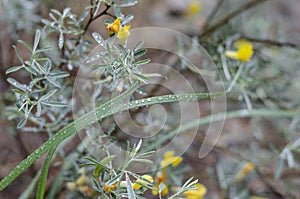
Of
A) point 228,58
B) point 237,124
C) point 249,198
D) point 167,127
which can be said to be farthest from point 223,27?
point 237,124

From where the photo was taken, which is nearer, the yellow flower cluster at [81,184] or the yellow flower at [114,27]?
the yellow flower at [114,27]

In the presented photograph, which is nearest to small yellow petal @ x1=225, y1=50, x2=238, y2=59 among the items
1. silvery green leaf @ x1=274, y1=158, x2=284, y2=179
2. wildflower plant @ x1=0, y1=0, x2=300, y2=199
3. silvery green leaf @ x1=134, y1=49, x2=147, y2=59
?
wildflower plant @ x1=0, y1=0, x2=300, y2=199

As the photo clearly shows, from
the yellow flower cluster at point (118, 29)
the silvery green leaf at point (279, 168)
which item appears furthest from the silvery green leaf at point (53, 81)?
the silvery green leaf at point (279, 168)

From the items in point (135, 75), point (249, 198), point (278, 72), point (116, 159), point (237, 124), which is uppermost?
point (135, 75)

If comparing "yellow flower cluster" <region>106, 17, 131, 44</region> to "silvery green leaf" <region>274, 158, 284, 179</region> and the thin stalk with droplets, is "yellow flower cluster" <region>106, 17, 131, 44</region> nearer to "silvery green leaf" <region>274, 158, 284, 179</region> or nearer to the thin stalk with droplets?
the thin stalk with droplets

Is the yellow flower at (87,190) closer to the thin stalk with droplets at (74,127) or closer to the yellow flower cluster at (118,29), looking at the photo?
the thin stalk with droplets at (74,127)

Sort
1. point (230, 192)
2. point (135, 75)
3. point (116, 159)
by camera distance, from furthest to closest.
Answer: point (230, 192), point (116, 159), point (135, 75)

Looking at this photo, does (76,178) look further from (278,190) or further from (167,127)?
(278,190)

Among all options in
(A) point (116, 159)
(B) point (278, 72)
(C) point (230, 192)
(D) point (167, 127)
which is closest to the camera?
(A) point (116, 159)
